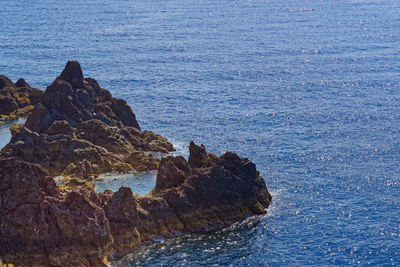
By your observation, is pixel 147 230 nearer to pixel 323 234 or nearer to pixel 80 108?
pixel 323 234

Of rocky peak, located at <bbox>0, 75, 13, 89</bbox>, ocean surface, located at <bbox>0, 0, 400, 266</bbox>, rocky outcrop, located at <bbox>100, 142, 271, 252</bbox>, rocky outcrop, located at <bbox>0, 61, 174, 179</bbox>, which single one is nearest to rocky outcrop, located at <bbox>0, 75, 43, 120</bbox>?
rocky peak, located at <bbox>0, 75, 13, 89</bbox>

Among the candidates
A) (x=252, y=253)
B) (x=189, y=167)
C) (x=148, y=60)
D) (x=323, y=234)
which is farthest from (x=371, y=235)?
(x=148, y=60)

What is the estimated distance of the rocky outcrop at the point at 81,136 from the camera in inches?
3934

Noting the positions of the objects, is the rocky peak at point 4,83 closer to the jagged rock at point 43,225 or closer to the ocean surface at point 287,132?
the ocean surface at point 287,132

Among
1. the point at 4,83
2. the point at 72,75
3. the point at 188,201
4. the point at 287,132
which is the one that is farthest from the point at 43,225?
the point at 4,83

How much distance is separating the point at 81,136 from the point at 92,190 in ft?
100

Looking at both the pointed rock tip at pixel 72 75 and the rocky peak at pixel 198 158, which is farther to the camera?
the pointed rock tip at pixel 72 75

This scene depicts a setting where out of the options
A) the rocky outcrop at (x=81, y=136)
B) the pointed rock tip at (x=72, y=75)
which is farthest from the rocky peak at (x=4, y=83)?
the pointed rock tip at (x=72, y=75)

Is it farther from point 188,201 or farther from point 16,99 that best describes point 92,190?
point 16,99

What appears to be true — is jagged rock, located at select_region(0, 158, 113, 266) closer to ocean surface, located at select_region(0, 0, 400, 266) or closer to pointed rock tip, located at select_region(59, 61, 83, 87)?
ocean surface, located at select_region(0, 0, 400, 266)

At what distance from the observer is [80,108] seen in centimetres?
11500

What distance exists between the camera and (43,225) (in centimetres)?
6925

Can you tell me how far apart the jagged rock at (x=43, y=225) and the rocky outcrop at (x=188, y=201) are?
4.30 meters

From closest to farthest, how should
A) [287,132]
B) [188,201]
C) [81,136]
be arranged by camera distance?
[188,201], [81,136], [287,132]
